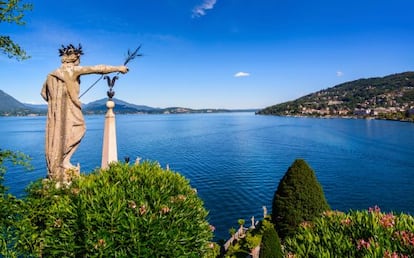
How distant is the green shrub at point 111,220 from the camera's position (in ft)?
18.2

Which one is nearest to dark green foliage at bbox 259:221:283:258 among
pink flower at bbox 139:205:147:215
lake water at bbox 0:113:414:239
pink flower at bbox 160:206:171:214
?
pink flower at bbox 160:206:171:214

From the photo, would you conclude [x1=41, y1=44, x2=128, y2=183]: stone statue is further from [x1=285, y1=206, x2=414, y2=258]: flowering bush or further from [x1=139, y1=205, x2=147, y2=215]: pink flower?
[x1=285, y1=206, x2=414, y2=258]: flowering bush

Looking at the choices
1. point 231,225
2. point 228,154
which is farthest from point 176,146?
point 231,225

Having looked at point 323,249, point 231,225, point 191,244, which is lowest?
point 231,225

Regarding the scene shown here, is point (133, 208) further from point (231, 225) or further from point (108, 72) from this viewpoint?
point (231, 225)

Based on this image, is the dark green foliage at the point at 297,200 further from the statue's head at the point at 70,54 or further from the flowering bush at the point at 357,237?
the statue's head at the point at 70,54

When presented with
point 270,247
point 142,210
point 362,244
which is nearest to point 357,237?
point 362,244

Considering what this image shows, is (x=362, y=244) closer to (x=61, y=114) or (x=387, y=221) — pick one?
(x=387, y=221)

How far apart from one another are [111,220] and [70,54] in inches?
163

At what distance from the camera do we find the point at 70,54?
7.07 metres

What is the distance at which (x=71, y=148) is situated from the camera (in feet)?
23.7

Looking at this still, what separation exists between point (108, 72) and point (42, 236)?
13.0 ft

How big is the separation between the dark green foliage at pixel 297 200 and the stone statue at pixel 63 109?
11.4m

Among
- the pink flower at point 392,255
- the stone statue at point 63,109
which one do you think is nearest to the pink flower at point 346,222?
the pink flower at point 392,255
